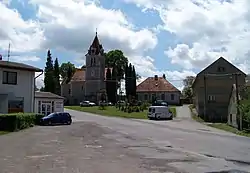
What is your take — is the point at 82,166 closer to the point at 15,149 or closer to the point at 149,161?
the point at 149,161

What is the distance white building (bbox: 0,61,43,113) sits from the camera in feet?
142

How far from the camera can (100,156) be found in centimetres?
1733

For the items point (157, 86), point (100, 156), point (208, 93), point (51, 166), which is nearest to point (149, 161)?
point (100, 156)

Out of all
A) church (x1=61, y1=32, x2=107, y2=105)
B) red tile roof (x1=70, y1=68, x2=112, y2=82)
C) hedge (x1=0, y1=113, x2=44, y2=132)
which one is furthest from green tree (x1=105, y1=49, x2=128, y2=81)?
hedge (x1=0, y1=113, x2=44, y2=132)

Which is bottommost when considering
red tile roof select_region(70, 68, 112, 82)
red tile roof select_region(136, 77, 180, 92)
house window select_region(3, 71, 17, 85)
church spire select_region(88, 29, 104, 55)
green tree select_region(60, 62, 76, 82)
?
house window select_region(3, 71, 17, 85)

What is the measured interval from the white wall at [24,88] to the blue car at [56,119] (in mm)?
4316

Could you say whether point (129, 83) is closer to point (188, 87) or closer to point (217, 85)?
point (188, 87)

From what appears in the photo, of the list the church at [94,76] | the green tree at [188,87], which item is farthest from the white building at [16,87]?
the green tree at [188,87]

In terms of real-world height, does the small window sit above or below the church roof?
below

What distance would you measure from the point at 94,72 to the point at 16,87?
6225cm

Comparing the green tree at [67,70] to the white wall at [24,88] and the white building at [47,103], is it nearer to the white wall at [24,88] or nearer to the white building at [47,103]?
the white building at [47,103]

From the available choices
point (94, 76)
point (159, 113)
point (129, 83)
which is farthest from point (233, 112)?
point (94, 76)

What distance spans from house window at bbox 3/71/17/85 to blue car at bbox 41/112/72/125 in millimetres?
5775

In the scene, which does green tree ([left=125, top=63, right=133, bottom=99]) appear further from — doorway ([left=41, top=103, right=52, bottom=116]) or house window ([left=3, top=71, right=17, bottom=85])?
house window ([left=3, top=71, right=17, bottom=85])
